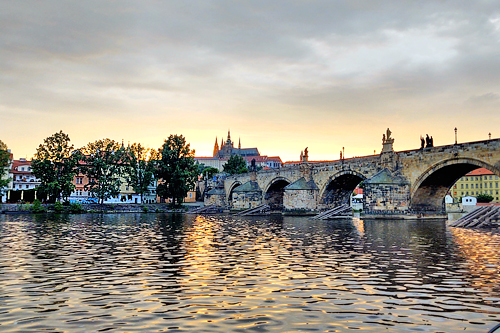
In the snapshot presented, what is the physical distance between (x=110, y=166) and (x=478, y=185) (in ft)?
270

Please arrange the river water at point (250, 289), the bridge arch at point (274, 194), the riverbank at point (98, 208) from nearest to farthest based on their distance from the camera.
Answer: the river water at point (250, 289)
the riverbank at point (98, 208)
the bridge arch at point (274, 194)

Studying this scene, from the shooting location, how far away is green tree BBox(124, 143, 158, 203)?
230 ft

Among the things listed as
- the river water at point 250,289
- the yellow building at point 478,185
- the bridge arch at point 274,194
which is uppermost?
the yellow building at point 478,185

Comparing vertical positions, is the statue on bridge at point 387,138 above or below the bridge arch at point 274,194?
above

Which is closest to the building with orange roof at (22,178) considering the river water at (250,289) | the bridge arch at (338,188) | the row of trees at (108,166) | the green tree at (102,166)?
the row of trees at (108,166)

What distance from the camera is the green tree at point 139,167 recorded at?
70250 millimetres

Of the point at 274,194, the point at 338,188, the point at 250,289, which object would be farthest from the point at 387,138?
the point at 250,289

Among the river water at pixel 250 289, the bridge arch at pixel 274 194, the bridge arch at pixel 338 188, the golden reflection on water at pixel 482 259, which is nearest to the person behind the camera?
the river water at pixel 250 289

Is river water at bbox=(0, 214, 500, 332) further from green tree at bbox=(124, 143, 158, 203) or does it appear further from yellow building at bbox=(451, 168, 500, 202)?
yellow building at bbox=(451, 168, 500, 202)

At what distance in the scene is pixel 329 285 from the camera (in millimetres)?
10781

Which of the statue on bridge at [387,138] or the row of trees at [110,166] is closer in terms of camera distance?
the statue on bridge at [387,138]

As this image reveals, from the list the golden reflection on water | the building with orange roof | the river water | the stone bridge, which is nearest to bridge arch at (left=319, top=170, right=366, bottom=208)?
the stone bridge

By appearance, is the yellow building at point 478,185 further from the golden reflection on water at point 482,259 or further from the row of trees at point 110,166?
the golden reflection on water at point 482,259

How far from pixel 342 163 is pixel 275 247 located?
3034 centimetres
